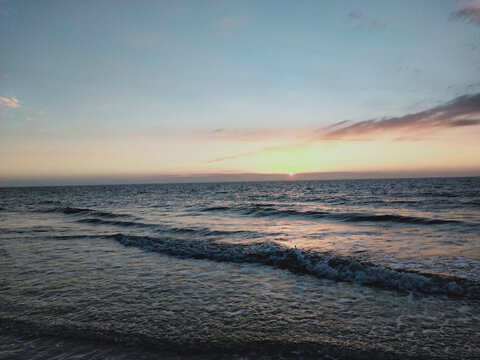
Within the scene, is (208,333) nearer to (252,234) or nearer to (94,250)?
(94,250)

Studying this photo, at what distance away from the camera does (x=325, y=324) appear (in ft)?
20.4

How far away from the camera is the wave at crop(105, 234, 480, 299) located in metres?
8.49

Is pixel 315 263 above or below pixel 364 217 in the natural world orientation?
above

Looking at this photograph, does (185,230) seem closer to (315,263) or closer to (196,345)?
(315,263)

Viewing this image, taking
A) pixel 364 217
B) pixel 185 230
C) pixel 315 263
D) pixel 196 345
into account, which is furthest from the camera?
pixel 364 217

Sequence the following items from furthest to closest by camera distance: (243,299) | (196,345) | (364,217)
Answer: (364,217)
(243,299)
(196,345)

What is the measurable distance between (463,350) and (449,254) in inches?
328

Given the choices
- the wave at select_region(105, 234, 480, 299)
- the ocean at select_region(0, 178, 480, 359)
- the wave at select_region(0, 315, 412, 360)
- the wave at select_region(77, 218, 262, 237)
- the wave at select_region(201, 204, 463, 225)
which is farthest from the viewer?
the wave at select_region(201, 204, 463, 225)

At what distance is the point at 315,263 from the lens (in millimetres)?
11055

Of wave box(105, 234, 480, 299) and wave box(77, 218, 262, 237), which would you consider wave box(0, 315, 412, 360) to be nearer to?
wave box(105, 234, 480, 299)

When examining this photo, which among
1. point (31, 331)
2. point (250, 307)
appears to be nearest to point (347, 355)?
point (250, 307)

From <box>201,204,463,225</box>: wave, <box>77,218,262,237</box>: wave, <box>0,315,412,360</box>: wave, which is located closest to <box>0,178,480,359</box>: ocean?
<box>0,315,412,360</box>: wave

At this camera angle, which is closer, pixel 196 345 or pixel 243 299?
pixel 196 345

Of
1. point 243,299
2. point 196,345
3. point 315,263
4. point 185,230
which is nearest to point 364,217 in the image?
point 185,230
